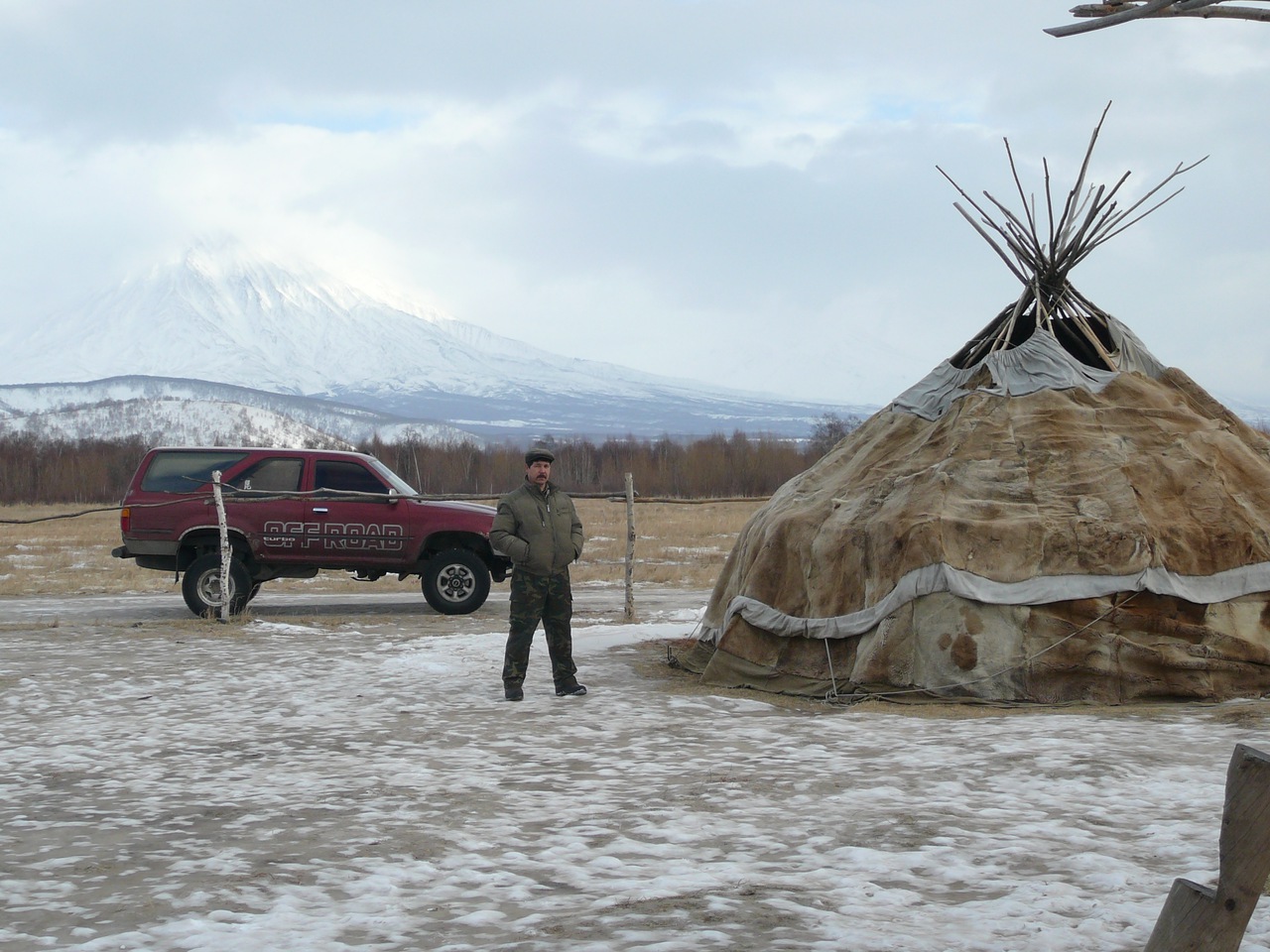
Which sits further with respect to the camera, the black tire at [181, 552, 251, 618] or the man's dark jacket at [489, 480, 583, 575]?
the black tire at [181, 552, 251, 618]

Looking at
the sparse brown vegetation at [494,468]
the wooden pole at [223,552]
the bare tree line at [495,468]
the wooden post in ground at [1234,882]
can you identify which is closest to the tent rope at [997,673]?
the wooden post in ground at [1234,882]

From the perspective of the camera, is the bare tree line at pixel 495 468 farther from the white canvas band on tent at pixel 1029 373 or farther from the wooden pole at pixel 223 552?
the white canvas band on tent at pixel 1029 373

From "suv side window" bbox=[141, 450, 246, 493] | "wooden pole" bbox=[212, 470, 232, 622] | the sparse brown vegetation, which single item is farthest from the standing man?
the sparse brown vegetation

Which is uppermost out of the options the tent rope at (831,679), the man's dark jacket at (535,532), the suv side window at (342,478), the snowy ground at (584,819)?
the suv side window at (342,478)

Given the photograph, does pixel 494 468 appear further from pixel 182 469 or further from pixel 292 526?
pixel 292 526

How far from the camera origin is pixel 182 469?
48.0 ft

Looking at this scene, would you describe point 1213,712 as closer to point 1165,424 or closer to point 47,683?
point 1165,424

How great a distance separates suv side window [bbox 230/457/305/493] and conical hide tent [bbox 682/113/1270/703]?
6242mm

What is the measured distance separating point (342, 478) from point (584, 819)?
982 cm

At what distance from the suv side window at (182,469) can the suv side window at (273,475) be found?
232 millimetres

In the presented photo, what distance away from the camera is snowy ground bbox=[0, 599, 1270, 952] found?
441cm

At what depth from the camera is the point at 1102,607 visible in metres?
8.70

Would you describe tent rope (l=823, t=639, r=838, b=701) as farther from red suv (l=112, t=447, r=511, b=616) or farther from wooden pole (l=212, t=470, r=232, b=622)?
wooden pole (l=212, t=470, r=232, b=622)

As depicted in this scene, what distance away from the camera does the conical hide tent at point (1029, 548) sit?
8.68 m
